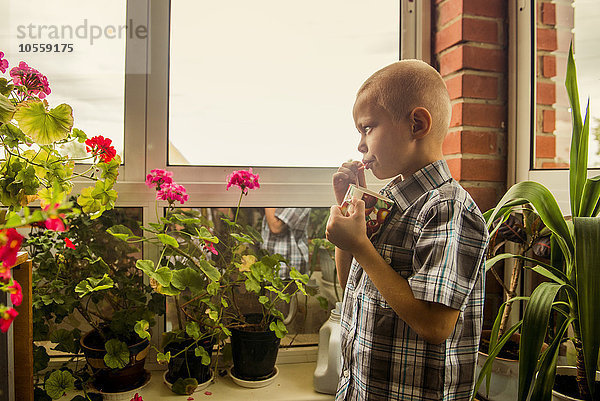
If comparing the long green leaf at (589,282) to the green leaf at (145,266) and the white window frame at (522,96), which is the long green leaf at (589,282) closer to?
the white window frame at (522,96)

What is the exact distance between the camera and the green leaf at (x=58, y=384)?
127cm

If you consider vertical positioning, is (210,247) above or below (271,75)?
below

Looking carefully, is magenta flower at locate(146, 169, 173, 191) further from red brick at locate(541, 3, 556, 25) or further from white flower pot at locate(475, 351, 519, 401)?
red brick at locate(541, 3, 556, 25)

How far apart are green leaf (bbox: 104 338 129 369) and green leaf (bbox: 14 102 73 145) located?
0.69 metres

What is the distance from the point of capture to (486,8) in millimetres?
1705

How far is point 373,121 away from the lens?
3.12 feet

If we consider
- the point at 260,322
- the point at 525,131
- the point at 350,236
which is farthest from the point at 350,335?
the point at 525,131

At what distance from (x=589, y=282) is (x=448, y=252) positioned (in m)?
0.37

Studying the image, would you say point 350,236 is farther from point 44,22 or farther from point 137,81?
point 44,22

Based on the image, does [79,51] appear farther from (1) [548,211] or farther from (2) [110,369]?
(1) [548,211]

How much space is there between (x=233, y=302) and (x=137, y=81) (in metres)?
0.87

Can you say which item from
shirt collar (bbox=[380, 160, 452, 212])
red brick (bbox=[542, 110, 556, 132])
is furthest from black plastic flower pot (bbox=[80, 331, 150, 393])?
red brick (bbox=[542, 110, 556, 132])

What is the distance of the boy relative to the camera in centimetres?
83

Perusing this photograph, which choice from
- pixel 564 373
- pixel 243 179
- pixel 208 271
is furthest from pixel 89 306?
pixel 564 373
